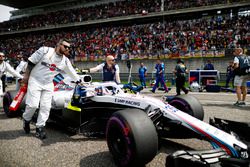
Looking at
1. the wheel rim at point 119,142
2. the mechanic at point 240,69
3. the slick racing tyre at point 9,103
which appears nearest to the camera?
the wheel rim at point 119,142

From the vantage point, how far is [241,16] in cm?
2342

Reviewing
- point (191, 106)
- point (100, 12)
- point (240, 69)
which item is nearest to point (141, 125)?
point (191, 106)

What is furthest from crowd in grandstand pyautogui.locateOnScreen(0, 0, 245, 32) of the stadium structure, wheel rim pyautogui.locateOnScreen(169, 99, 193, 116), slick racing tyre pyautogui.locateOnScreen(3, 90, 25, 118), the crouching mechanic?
the crouching mechanic

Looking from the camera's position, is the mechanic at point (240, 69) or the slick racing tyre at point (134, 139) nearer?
the slick racing tyre at point (134, 139)

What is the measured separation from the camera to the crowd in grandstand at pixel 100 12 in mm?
27361

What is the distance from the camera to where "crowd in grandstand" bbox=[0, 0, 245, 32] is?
27.4 m

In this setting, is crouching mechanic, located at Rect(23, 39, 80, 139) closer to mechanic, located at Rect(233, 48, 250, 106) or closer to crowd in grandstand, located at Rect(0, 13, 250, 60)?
mechanic, located at Rect(233, 48, 250, 106)

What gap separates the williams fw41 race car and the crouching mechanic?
398 millimetres

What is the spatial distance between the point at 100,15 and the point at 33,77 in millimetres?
31336

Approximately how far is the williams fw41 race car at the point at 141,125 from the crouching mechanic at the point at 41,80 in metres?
0.40

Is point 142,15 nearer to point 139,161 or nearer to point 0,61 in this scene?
point 0,61

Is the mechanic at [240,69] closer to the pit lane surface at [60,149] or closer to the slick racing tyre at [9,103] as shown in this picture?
the pit lane surface at [60,149]

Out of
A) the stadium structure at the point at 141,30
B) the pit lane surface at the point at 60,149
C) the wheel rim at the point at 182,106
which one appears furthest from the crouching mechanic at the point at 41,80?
the stadium structure at the point at 141,30

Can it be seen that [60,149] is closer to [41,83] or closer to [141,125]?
[41,83]
